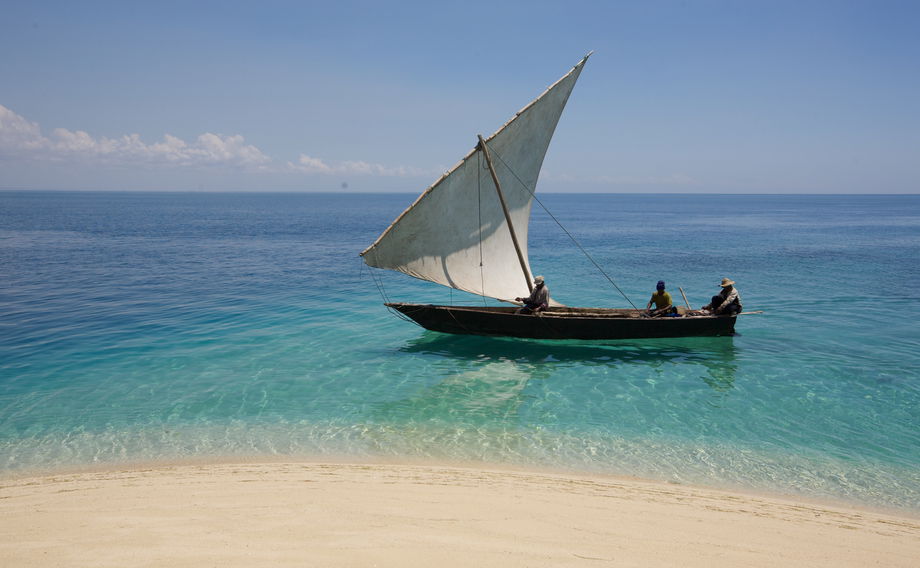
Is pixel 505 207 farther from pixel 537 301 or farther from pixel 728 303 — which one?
pixel 728 303

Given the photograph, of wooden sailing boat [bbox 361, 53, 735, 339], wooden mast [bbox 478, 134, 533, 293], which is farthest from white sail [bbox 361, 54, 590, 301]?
wooden mast [bbox 478, 134, 533, 293]

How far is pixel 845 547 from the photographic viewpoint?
730cm

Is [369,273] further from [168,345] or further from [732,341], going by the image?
[732,341]

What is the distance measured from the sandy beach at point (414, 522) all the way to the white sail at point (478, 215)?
28.2ft

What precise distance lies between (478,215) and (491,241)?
1304 millimetres

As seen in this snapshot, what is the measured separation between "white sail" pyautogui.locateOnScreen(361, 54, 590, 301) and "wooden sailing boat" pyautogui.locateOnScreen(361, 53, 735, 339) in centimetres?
3

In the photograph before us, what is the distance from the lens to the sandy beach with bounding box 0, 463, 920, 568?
640 centimetres

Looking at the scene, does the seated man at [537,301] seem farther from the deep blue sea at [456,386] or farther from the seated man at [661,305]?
the seated man at [661,305]

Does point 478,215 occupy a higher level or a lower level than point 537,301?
higher

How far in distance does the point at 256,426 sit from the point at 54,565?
22.4ft

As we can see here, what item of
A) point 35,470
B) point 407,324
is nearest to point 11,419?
point 35,470

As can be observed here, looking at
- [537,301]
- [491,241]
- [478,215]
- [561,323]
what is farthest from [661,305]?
[478,215]

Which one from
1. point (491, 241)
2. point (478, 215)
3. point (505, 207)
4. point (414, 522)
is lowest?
point (414, 522)

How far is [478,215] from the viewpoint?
18312mm
